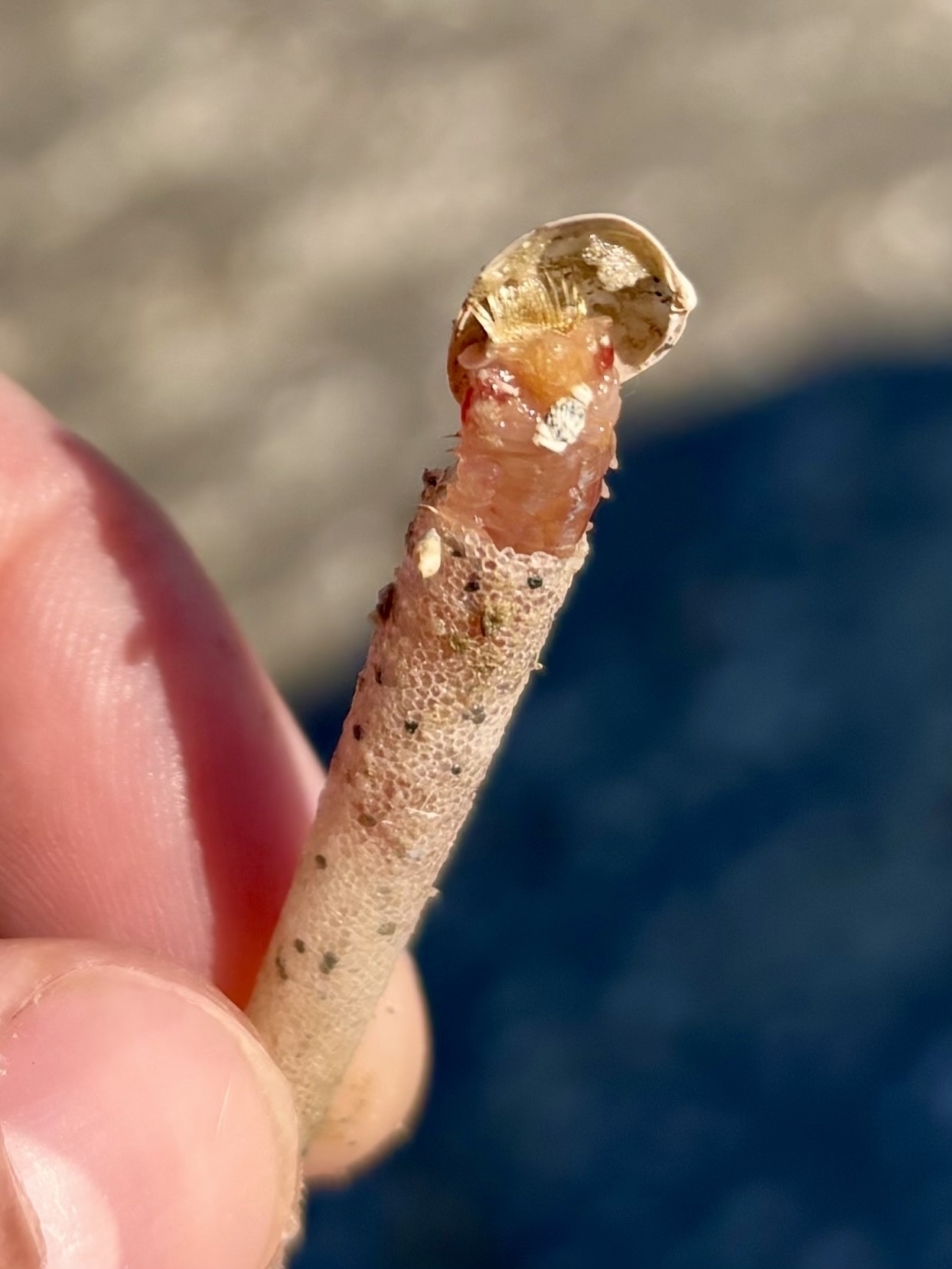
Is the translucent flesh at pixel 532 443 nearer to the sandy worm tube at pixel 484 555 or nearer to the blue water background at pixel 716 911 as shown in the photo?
the sandy worm tube at pixel 484 555

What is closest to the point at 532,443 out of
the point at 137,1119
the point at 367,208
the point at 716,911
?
the point at 137,1119

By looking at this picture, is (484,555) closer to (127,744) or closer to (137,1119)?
(137,1119)

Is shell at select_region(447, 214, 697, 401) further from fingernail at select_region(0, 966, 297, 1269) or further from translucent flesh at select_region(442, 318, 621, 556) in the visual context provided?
fingernail at select_region(0, 966, 297, 1269)

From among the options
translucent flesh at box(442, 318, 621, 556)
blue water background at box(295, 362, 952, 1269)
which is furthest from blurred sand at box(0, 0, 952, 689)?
translucent flesh at box(442, 318, 621, 556)

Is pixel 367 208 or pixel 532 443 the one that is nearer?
pixel 532 443

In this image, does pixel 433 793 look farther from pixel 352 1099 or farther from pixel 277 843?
pixel 352 1099
